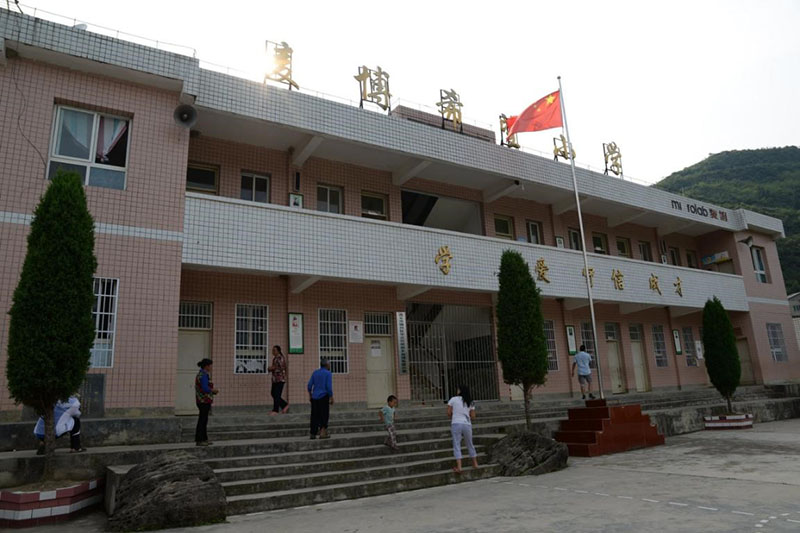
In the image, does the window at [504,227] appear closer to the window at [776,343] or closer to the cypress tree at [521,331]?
the cypress tree at [521,331]

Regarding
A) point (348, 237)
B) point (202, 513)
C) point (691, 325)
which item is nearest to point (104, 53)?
point (348, 237)

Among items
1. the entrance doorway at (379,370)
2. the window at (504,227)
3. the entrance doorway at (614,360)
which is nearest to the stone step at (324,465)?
the entrance doorway at (379,370)

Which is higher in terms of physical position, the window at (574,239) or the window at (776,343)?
the window at (574,239)

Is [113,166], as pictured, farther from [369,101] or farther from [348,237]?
[369,101]

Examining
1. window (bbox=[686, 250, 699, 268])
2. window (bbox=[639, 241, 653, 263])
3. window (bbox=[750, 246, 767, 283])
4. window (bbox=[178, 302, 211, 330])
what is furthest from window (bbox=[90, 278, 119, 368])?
window (bbox=[750, 246, 767, 283])

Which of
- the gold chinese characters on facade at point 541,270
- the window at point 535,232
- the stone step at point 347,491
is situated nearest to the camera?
the stone step at point 347,491

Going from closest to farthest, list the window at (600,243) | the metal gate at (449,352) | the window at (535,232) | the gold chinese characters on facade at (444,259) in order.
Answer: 1. the gold chinese characters on facade at (444,259)
2. the metal gate at (449,352)
3. the window at (535,232)
4. the window at (600,243)

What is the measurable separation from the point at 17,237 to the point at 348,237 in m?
6.48

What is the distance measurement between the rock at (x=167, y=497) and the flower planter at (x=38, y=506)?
0.83 meters

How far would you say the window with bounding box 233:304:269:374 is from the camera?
12.4m

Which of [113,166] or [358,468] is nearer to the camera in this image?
[358,468]

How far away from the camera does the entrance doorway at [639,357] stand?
19953 millimetres

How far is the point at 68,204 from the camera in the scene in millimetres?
7367

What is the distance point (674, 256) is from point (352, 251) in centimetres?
1674
